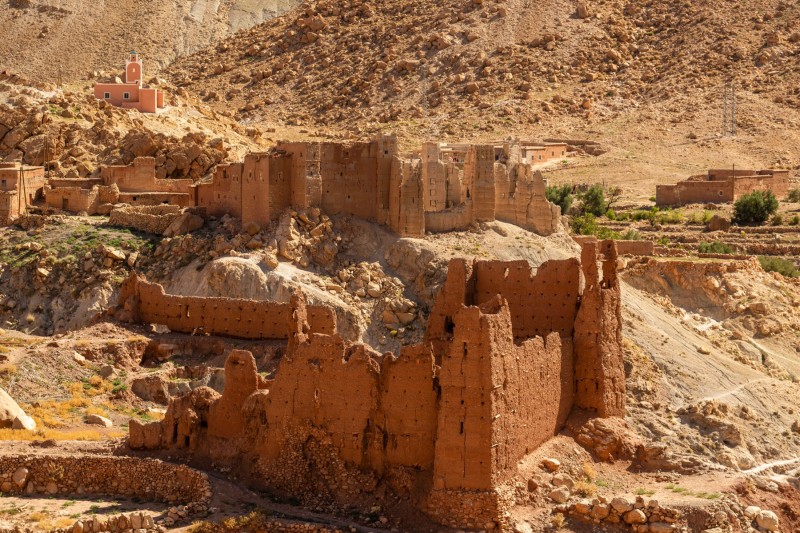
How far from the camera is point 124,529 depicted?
3475 centimetres

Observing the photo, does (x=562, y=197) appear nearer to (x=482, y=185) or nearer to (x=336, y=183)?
(x=482, y=185)

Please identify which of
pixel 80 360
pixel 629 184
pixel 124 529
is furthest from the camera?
pixel 629 184

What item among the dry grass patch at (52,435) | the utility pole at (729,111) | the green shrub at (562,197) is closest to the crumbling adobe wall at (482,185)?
the green shrub at (562,197)

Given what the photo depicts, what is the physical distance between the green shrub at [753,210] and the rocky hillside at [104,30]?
1837 inches

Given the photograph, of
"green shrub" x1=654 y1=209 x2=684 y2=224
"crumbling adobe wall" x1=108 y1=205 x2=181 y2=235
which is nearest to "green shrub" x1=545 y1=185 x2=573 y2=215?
"green shrub" x1=654 y1=209 x2=684 y2=224

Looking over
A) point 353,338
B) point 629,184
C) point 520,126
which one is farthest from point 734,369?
point 520,126

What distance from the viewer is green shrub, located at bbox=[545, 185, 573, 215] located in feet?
261

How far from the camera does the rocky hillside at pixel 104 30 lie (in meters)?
115

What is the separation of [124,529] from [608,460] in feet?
34.8

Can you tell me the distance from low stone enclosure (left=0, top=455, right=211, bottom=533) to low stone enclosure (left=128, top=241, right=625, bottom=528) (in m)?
0.98

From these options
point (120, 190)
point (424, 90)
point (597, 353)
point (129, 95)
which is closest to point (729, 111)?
point (424, 90)

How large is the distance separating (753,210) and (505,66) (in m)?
30.9

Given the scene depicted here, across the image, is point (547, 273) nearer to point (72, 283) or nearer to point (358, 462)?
point (358, 462)

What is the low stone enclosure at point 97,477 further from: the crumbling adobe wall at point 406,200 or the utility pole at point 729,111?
the utility pole at point 729,111
